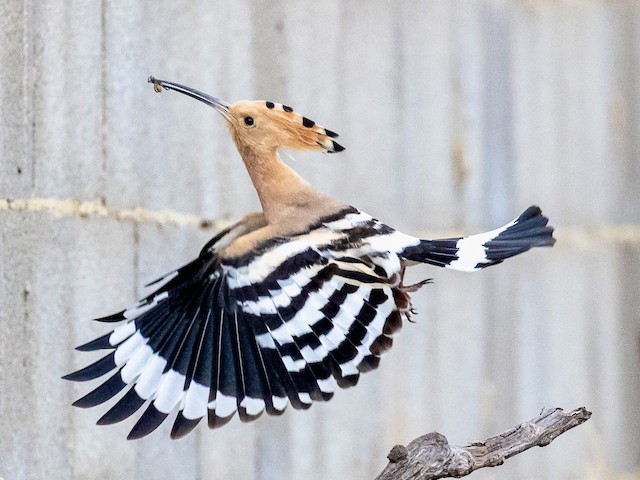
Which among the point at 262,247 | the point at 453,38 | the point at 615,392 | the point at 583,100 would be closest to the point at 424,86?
the point at 453,38

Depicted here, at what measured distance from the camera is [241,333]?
1487 mm

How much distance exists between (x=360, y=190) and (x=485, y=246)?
1.15 meters

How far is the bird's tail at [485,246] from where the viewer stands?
1.46 m

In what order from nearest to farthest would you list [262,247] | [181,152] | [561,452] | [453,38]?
1. [262,247]
2. [181,152]
3. [453,38]
4. [561,452]

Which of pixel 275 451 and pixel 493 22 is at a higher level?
pixel 493 22

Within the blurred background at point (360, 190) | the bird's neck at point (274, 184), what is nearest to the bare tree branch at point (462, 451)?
the bird's neck at point (274, 184)

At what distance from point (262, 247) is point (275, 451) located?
3.75 ft

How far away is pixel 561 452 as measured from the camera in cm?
322

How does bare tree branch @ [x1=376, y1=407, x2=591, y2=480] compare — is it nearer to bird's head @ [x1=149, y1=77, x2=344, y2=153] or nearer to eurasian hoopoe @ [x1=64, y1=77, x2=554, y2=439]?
eurasian hoopoe @ [x1=64, y1=77, x2=554, y2=439]

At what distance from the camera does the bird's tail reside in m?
Result: 1.46

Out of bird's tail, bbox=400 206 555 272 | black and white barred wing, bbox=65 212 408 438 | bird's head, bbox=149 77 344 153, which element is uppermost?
bird's head, bbox=149 77 344 153

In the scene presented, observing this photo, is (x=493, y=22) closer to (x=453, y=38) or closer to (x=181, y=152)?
(x=453, y=38)

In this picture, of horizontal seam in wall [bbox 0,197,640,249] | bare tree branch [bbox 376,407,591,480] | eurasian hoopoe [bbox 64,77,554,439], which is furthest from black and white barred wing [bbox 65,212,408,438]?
horizontal seam in wall [bbox 0,197,640,249]

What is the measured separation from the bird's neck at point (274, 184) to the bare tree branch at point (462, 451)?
374 mm
